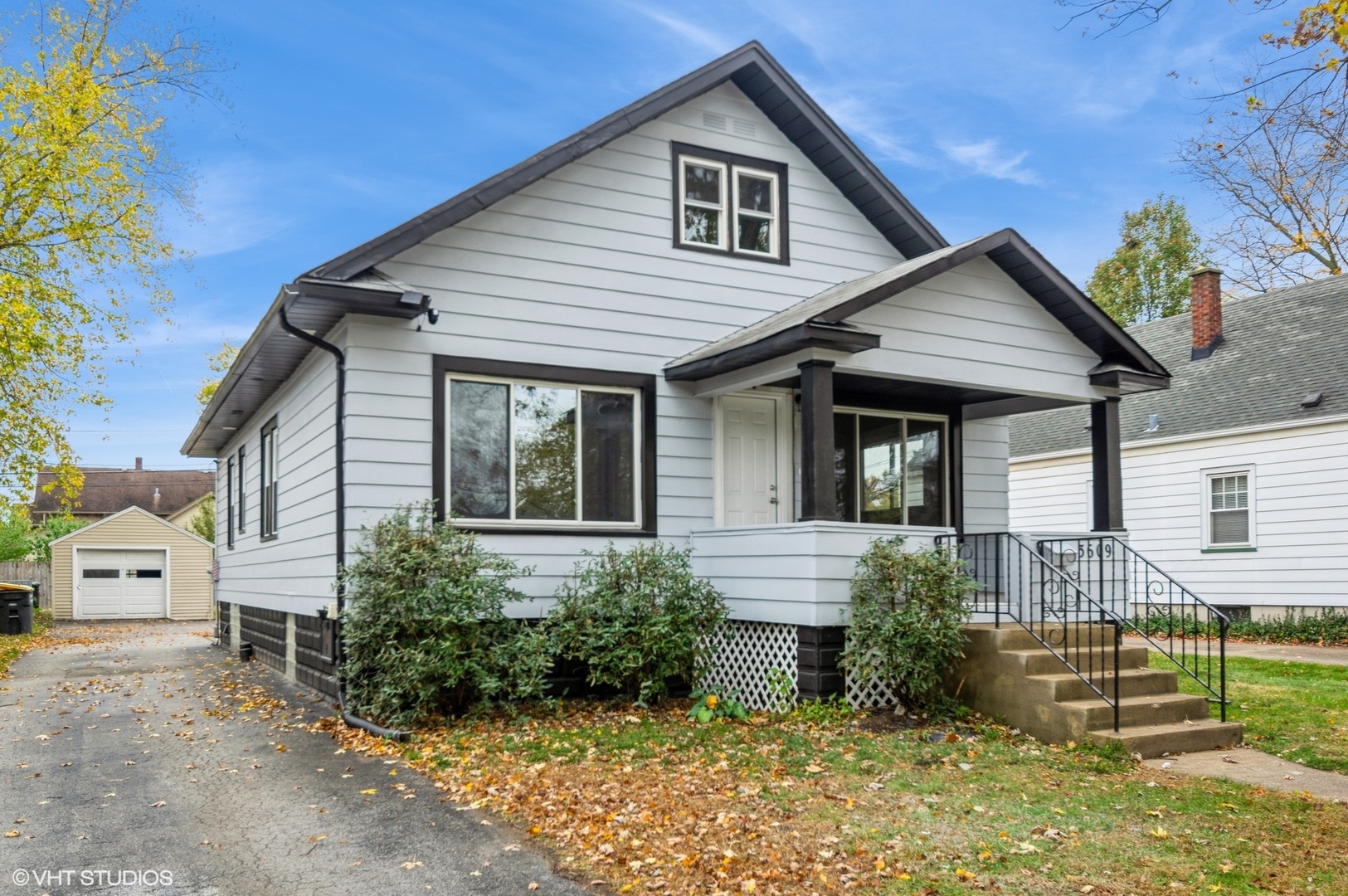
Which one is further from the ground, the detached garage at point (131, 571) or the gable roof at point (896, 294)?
the gable roof at point (896, 294)

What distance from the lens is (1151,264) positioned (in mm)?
37438

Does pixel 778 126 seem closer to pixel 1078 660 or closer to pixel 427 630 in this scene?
pixel 1078 660

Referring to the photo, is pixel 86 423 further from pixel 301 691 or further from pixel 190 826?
pixel 190 826

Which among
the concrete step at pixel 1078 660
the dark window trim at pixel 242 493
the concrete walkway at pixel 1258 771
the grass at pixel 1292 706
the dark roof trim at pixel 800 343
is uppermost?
the dark roof trim at pixel 800 343

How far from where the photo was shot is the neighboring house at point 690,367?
9.41 meters

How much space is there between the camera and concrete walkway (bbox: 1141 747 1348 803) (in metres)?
6.94

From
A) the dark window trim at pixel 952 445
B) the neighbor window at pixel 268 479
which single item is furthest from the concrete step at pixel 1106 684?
the neighbor window at pixel 268 479

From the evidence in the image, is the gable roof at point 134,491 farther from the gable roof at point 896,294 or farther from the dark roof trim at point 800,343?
the dark roof trim at point 800,343

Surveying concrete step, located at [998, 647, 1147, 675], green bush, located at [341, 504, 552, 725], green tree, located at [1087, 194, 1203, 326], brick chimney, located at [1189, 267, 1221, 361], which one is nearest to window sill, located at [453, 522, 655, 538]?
green bush, located at [341, 504, 552, 725]

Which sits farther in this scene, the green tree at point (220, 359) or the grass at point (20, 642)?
the green tree at point (220, 359)

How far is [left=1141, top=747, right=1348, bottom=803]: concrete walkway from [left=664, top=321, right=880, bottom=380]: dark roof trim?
4.18 meters

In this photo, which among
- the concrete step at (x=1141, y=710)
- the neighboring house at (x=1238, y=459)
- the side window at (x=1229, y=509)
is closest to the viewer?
the concrete step at (x=1141, y=710)

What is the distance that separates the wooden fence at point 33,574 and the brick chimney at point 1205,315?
33499mm

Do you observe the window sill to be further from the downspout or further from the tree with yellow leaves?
the tree with yellow leaves
